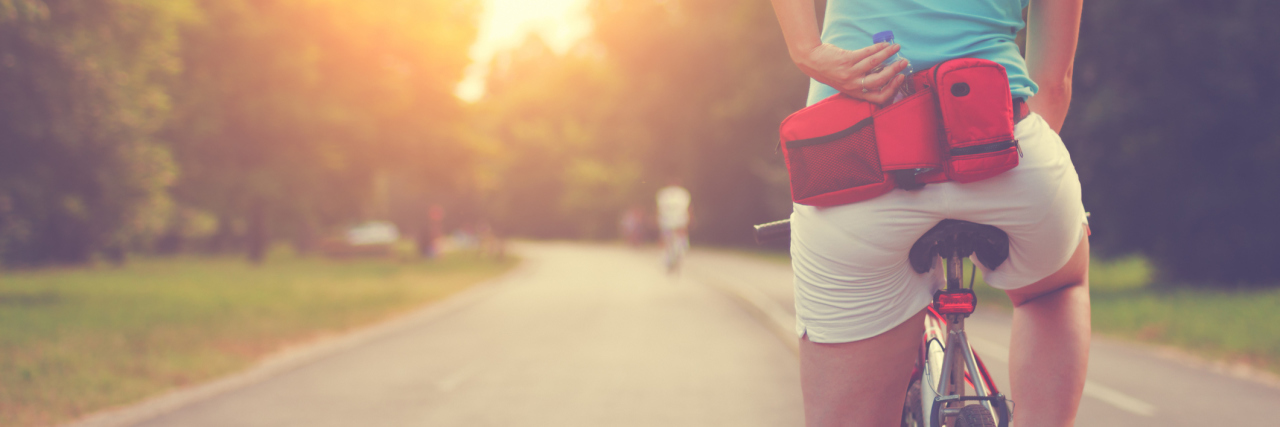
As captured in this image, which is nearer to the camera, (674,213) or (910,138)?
(910,138)

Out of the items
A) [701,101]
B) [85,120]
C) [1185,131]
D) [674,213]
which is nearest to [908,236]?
[85,120]

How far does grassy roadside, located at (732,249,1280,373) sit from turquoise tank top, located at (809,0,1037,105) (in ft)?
23.7

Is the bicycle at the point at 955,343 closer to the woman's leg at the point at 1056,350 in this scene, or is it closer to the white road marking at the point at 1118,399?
the woman's leg at the point at 1056,350

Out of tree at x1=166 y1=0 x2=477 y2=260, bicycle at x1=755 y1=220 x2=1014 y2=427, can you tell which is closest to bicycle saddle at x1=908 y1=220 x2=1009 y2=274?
bicycle at x1=755 y1=220 x2=1014 y2=427

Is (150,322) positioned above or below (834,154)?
below

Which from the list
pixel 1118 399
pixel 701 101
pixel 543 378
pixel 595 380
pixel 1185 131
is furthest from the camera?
pixel 701 101

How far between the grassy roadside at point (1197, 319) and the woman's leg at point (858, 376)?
281 inches

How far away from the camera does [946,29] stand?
5.31 ft

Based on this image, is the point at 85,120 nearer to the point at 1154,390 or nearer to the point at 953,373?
the point at 1154,390

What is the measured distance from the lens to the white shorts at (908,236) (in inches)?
59.7

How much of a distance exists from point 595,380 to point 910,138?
542 centimetres

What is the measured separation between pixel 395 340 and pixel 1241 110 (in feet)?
36.8

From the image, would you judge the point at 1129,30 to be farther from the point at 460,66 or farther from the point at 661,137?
the point at 661,137

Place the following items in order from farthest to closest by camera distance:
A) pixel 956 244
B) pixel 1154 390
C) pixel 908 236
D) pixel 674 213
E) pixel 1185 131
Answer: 1. pixel 674 213
2. pixel 1185 131
3. pixel 1154 390
4. pixel 956 244
5. pixel 908 236
